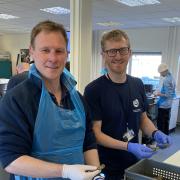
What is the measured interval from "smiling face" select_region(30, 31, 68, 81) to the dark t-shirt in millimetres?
406

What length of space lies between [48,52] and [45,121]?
0.93ft

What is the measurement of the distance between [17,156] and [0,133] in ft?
0.35

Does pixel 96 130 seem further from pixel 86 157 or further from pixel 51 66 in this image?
pixel 51 66

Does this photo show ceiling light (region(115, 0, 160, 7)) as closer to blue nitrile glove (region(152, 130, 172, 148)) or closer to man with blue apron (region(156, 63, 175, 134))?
man with blue apron (region(156, 63, 175, 134))

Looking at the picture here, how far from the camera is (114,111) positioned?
138 cm

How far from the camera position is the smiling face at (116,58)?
1.37m

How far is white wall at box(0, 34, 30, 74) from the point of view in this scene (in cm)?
950

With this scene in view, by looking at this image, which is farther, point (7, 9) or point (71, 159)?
point (7, 9)

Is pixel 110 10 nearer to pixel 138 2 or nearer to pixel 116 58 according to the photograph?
pixel 138 2

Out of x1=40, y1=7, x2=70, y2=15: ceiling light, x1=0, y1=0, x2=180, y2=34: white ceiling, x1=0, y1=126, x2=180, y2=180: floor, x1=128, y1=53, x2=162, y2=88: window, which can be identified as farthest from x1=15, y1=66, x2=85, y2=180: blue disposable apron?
x1=128, y1=53, x2=162, y2=88: window

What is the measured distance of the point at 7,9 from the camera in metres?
4.89

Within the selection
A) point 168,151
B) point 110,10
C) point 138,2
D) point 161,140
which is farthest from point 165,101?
point 161,140

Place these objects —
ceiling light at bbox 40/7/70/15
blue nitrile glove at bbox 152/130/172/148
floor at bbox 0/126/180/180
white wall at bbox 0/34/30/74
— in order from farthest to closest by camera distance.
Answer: white wall at bbox 0/34/30/74
ceiling light at bbox 40/7/70/15
floor at bbox 0/126/180/180
blue nitrile glove at bbox 152/130/172/148

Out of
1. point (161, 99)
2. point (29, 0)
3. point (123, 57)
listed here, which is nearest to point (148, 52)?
point (161, 99)
